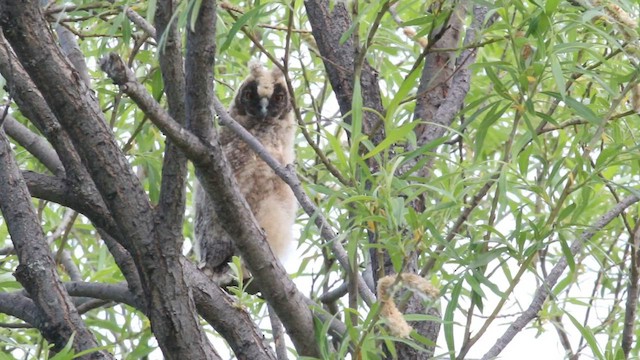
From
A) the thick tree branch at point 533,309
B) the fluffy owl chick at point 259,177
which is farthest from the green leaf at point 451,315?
the fluffy owl chick at point 259,177

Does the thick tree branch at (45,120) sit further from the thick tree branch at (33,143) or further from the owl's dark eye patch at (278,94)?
the owl's dark eye patch at (278,94)

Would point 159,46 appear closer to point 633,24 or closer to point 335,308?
point 633,24

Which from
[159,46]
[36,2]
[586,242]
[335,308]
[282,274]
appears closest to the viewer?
[159,46]

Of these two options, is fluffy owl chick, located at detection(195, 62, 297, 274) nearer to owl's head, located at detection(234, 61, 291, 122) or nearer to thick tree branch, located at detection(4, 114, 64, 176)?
owl's head, located at detection(234, 61, 291, 122)

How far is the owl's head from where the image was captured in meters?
5.00

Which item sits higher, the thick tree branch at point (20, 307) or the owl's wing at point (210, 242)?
the owl's wing at point (210, 242)

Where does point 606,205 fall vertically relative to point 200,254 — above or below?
below

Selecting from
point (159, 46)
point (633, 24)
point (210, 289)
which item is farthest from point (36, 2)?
point (633, 24)

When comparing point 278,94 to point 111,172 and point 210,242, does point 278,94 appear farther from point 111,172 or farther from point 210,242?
point 111,172

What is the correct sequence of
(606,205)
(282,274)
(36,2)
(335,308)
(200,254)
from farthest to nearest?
1. (200,254)
2. (606,205)
3. (335,308)
4. (282,274)
5. (36,2)

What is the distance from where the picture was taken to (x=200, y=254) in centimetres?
494

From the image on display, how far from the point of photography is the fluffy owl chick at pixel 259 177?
4871 mm

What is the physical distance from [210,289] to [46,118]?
0.63 metres

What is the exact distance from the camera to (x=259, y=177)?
16.2 feet
